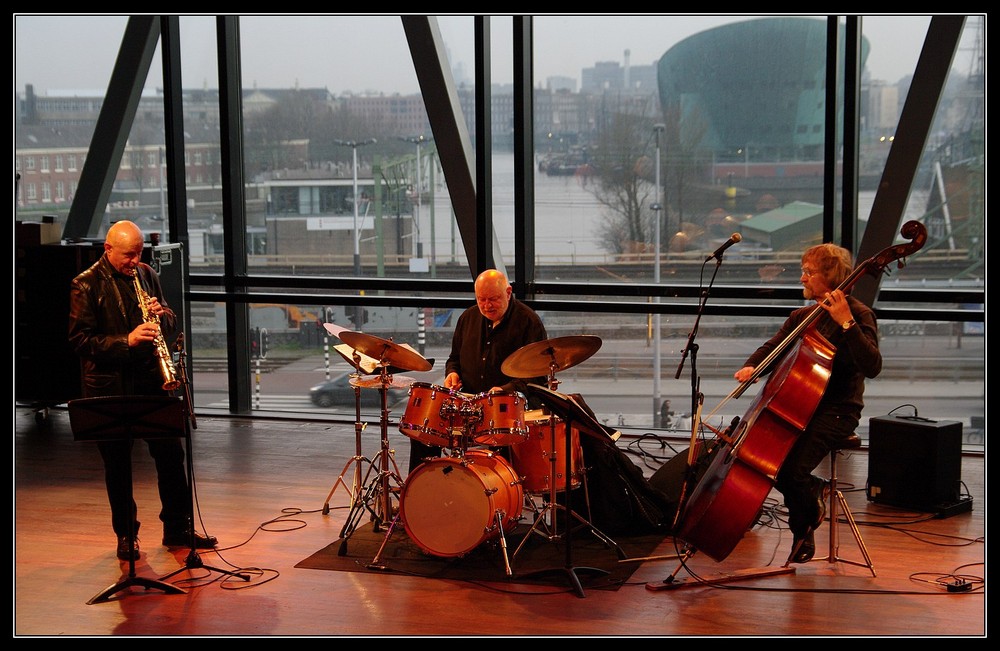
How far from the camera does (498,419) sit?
15.8 ft

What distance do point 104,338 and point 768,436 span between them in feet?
9.95

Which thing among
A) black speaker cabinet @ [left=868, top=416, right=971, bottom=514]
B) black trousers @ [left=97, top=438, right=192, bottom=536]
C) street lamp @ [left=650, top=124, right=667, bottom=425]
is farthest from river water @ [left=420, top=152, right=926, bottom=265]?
black trousers @ [left=97, top=438, right=192, bottom=536]

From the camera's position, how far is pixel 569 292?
26.1 ft

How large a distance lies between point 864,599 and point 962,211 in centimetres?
398

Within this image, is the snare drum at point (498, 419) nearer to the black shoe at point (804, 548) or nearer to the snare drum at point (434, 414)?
the snare drum at point (434, 414)

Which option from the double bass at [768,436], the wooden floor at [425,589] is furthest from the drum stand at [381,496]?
the double bass at [768,436]

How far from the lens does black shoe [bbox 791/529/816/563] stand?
4.84 meters

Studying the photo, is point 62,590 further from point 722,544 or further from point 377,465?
point 722,544

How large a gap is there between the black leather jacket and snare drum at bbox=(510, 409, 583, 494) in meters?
1.83

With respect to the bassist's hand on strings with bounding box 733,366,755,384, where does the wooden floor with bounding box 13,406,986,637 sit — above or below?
below

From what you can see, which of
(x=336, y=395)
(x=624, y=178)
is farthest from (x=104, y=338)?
(x=624, y=178)

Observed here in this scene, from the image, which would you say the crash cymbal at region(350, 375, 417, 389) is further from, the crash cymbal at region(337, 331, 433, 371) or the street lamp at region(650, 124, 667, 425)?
the street lamp at region(650, 124, 667, 425)

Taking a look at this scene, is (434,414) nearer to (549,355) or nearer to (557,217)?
(549,355)

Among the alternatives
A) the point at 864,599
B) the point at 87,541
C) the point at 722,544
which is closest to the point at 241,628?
the point at 87,541
